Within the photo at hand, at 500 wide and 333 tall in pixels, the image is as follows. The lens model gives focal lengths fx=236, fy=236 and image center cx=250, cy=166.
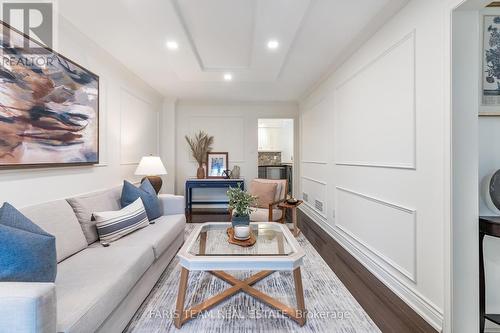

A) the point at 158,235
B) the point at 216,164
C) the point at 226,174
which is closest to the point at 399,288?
the point at 158,235

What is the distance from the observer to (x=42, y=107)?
1.96 m

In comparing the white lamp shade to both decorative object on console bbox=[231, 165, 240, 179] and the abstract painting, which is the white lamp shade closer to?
the abstract painting

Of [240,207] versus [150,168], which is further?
[150,168]

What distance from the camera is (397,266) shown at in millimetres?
2031

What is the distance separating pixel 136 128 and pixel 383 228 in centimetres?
370

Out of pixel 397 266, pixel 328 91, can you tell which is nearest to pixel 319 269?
pixel 397 266

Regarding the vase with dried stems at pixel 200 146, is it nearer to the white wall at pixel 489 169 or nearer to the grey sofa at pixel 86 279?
the grey sofa at pixel 86 279

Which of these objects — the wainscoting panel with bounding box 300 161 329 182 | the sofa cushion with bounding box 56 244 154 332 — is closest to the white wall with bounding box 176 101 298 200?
the wainscoting panel with bounding box 300 161 329 182

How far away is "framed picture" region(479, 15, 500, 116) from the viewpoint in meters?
1.58

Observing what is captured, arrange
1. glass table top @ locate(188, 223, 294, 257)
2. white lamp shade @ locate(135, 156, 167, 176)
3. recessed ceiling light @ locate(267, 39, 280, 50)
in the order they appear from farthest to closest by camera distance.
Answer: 1. white lamp shade @ locate(135, 156, 167, 176)
2. recessed ceiling light @ locate(267, 39, 280, 50)
3. glass table top @ locate(188, 223, 294, 257)

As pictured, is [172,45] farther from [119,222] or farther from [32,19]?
[119,222]

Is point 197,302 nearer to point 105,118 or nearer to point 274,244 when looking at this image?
point 274,244

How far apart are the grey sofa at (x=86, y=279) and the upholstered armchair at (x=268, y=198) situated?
4.09ft

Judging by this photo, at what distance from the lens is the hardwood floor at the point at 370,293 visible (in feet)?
5.58
